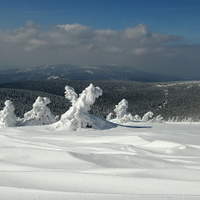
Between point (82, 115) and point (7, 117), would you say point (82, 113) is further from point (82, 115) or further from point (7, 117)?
point (7, 117)

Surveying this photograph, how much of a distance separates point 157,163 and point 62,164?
216 cm

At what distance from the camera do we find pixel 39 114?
28.1m

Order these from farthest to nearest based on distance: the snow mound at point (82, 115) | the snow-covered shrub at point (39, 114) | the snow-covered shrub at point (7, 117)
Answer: the snow-covered shrub at point (39, 114)
the snow-covered shrub at point (7, 117)
the snow mound at point (82, 115)

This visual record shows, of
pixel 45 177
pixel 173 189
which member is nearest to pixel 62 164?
pixel 45 177

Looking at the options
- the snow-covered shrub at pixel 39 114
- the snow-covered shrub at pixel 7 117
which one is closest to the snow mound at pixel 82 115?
the snow-covered shrub at pixel 39 114

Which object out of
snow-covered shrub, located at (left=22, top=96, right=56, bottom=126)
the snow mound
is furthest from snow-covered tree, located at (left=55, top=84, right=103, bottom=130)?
snow-covered shrub, located at (left=22, top=96, right=56, bottom=126)

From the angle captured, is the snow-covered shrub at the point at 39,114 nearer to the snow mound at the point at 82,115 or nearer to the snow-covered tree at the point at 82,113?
the snow mound at the point at 82,115

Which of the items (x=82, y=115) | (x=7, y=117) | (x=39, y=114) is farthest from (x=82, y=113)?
(x=7, y=117)

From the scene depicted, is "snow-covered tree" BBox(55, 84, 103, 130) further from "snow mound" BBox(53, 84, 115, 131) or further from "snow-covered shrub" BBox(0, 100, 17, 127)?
"snow-covered shrub" BBox(0, 100, 17, 127)

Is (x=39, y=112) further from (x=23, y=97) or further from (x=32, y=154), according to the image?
(x=23, y=97)

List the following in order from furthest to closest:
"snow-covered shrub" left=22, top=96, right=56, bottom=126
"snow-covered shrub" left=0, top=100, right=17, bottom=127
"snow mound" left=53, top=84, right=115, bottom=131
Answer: "snow-covered shrub" left=22, top=96, right=56, bottom=126 < "snow-covered shrub" left=0, top=100, right=17, bottom=127 < "snow mound" left=53, top=84, right=115, bottom=131

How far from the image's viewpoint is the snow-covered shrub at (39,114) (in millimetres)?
27891

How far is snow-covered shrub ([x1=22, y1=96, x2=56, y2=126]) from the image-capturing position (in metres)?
27.9

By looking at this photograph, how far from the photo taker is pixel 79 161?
4852 mm
